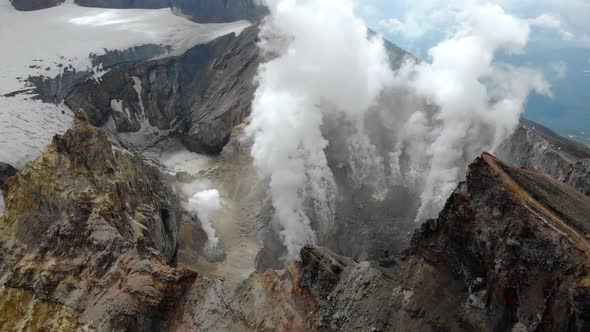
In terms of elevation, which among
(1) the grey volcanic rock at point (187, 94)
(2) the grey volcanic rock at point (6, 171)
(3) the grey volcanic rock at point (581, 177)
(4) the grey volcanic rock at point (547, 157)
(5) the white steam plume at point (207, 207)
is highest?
(3) the grey volcanic rock at point (581, 177)

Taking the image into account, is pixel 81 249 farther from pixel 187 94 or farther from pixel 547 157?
pixel 187 94

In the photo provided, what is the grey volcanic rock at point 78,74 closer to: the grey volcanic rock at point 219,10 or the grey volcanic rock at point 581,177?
the grey volcanic rock at point 219,10

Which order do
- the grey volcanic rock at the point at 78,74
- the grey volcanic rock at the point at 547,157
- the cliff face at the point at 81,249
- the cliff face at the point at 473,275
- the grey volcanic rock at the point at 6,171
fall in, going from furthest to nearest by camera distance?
the grey volcanic rock at the point at 78,74, the grey volcanic rock at the point at 6,171, the grey volcanic rock at the point at 547,157, the cliff face at the point at 81,249, the cliff face at the point at 473,275

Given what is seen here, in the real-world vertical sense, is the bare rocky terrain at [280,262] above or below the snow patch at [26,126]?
above

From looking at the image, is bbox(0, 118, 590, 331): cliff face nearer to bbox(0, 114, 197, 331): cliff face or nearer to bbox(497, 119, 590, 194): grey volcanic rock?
bbox(0, 114, 197, 331): cliff face

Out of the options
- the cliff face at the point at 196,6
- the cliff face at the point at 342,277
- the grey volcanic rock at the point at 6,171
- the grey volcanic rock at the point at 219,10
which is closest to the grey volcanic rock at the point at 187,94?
the grey volcanic rock at the point at 6,171

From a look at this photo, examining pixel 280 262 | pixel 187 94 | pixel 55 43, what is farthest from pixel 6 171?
pixel 55 43
